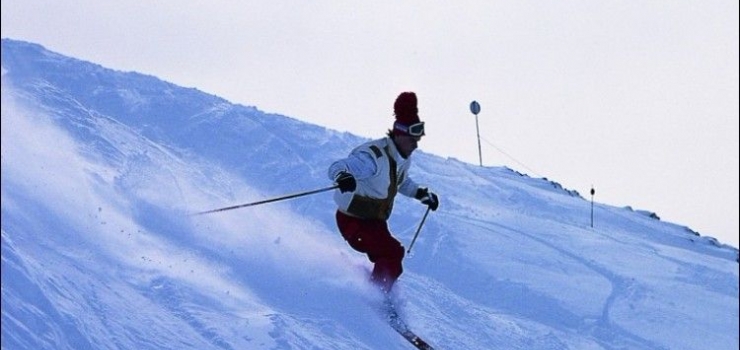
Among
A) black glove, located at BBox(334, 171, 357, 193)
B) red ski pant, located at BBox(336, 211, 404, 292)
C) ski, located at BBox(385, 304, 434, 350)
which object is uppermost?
black glove, located at BBox(334, 171, 357, 193)

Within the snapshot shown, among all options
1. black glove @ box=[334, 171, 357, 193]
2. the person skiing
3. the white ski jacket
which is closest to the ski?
the person skiing

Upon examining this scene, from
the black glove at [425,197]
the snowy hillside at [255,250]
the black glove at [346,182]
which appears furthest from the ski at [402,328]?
the black glove at [425,197]

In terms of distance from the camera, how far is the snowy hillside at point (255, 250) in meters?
5.38

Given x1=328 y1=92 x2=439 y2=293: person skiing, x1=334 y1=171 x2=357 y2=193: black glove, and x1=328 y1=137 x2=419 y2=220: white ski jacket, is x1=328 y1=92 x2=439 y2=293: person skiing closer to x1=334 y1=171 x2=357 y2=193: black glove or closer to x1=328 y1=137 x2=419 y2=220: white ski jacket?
x1=328 y1=137 x2=419 y2=220: white ski jacket

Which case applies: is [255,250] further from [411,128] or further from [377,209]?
[411,128]

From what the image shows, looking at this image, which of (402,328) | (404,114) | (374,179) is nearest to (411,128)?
(404,114)

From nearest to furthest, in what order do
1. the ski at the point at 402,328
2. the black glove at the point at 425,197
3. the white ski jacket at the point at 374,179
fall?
the ski at the point at 402,328
the white ski jacket at the point at 374,179
the black glove at the point at 425,197

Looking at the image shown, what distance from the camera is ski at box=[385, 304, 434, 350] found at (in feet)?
20.9

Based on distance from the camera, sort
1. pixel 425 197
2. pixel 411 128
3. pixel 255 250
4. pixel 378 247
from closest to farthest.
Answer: pixel 411 128, pixel 378 247, pixel 255 250, pixel 425 197

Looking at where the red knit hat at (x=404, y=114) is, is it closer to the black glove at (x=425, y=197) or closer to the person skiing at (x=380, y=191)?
the person skiing at (x=380, y=191)

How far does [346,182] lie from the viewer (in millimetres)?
6441

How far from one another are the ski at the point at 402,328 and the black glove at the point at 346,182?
0.94m

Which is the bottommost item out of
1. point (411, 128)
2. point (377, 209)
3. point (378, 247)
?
point (378, 247)

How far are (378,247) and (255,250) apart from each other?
0.94m
